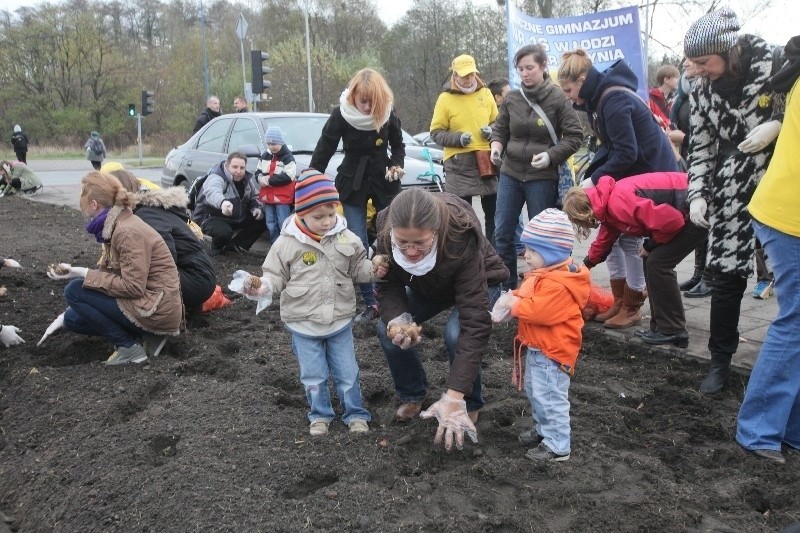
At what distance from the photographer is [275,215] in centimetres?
786

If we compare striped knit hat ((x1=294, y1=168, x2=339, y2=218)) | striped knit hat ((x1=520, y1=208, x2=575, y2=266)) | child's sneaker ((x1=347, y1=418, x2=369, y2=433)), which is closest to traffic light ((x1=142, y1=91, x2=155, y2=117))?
striped knit hat ((x1=294, y1=168, x2=339, y2=218))

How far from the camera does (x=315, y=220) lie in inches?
137

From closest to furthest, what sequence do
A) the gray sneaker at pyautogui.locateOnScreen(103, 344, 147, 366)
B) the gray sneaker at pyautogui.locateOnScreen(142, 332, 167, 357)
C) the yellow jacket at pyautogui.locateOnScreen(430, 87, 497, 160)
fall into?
1. the gray sneaker at pyautogui.locateOnScreen(103, 344, 147, 366)
2. the gray sneaker at pyautogui.locateOnScreen(142, 332, 167, 357)
3. the yellow jacket at pyautogui.locateOnScreen(430, 87, 497, 160)

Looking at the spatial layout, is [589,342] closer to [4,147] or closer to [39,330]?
[39,330]

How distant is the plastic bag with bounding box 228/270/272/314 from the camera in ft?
10.3

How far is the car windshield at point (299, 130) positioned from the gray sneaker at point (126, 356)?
451cm

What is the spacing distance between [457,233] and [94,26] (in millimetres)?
53368

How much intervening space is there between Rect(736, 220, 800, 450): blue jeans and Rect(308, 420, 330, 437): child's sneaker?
200 centimetres

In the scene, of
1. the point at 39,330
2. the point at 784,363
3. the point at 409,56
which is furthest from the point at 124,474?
the point at 409,56

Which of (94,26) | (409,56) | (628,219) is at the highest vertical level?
(94,26)

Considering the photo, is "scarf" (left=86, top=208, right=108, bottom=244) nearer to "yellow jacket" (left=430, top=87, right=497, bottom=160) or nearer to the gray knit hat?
"yellow jacket" (left=430, top=87, right=497, bottom=160)

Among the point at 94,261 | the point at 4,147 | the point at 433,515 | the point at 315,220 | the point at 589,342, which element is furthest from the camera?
the point at 4,147

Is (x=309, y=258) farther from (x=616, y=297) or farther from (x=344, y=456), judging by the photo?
(x=616, y=297)

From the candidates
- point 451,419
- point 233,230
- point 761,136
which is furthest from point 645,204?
point 233,230
